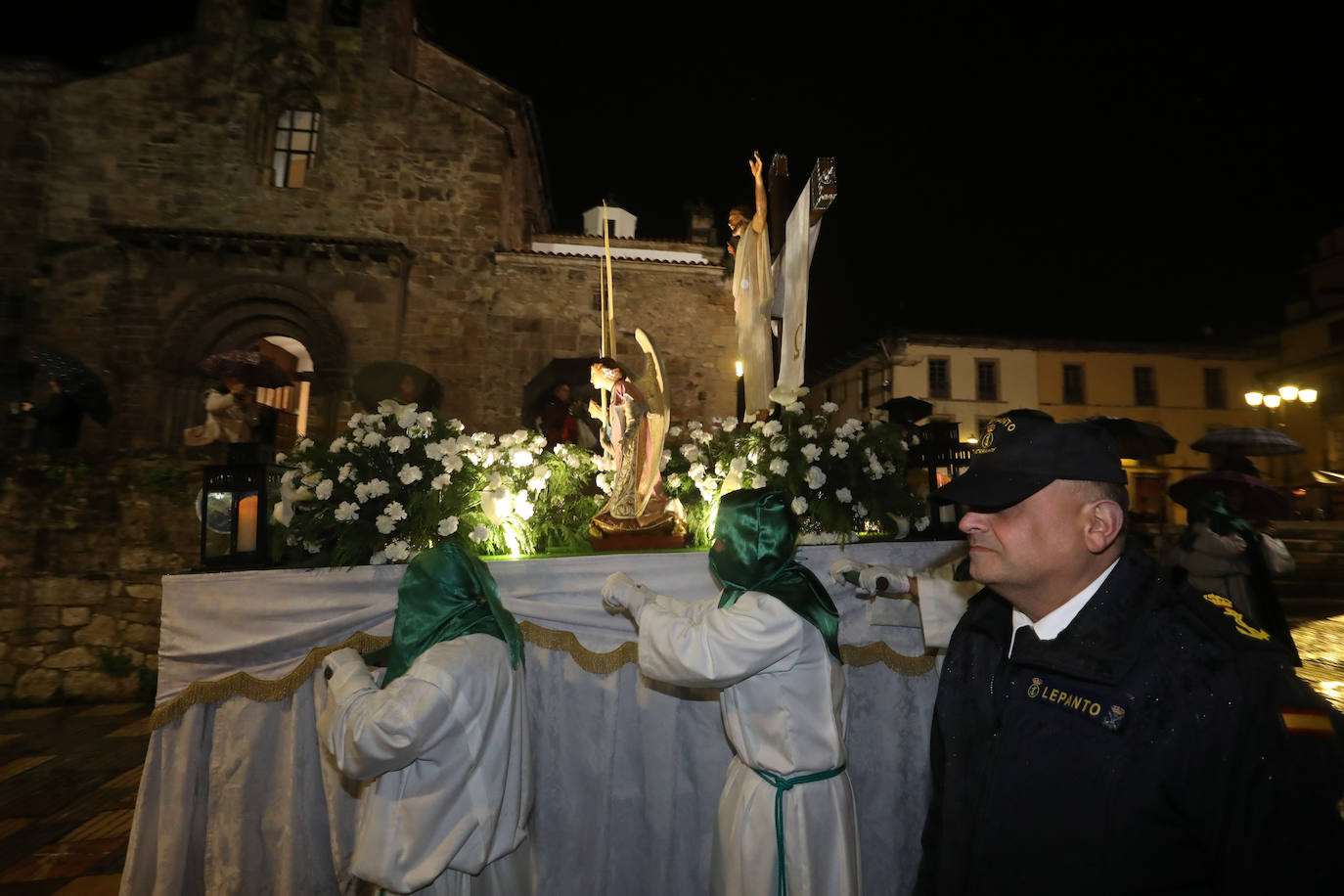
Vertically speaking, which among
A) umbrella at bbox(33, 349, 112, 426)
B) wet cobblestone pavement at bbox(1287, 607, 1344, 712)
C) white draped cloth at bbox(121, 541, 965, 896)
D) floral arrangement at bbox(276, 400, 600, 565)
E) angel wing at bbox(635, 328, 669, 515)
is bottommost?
wet cobblestone pavement at bbox(1287, 607, 1344, 712)

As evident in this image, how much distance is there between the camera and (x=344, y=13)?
14211mm

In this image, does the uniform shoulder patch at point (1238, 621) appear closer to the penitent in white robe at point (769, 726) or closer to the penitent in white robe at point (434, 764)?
the penitent in white robe at point (769, 726)

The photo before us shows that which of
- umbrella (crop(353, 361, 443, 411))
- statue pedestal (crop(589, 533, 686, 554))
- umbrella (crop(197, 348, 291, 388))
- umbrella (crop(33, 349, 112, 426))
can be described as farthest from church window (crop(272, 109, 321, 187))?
statue pedestal (crop(589, 533, 686, 554))

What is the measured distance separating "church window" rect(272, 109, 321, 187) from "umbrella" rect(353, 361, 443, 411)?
183 inches

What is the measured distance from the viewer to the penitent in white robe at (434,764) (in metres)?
2.32

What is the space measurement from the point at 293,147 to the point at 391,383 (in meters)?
6.11

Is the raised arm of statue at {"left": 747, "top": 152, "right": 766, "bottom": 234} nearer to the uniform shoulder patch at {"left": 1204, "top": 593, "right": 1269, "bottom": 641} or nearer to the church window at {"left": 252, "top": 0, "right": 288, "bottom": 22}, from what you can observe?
the uniform shoulder patch at {"left": 1204, "top": 593, "right": 1269, "bottom": 641}

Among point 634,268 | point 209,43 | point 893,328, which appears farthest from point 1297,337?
point 209,43

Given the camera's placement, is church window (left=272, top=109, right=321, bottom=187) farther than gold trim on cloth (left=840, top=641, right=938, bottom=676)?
Yes

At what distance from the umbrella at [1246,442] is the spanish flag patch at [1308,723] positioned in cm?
828

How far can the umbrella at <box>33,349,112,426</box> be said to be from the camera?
1084 cm

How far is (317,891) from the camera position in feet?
12.2

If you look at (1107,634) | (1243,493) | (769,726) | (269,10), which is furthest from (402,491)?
(269,10)

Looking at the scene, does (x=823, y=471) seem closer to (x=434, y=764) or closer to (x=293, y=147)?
(x=434, y=764)
